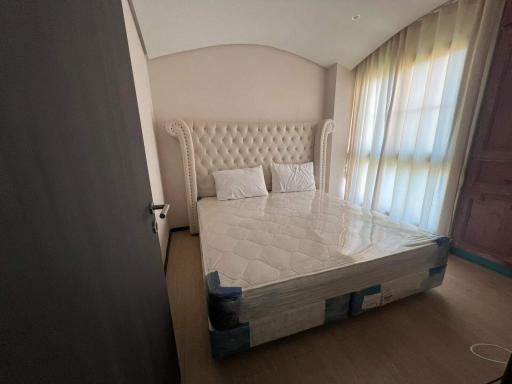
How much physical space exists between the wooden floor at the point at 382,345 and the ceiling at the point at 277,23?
264cm

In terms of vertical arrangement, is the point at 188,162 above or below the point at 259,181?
above

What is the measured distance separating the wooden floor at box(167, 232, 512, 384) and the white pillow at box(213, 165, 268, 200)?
4.22 ft

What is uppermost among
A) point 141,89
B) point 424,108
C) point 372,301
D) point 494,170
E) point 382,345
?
point 141,89

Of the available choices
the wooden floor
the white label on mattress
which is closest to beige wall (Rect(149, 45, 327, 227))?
the wooden floor

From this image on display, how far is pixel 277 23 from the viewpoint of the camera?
7.79 ft

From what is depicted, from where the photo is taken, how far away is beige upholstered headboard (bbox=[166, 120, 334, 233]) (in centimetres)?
271

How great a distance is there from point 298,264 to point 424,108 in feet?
8.04

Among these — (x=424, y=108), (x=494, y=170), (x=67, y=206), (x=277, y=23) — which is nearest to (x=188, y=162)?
(x=277, y=23)

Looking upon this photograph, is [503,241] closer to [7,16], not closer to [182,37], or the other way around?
[7,16]

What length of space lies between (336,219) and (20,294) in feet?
6.76

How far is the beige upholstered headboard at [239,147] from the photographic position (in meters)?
2.71

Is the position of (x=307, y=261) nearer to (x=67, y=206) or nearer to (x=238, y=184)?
(x=67, y=206)

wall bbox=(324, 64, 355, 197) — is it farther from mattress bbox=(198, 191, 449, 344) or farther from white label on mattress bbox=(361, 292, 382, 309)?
white label on mattress bbox=(361, 292, 382, 309)

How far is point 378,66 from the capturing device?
284cm
